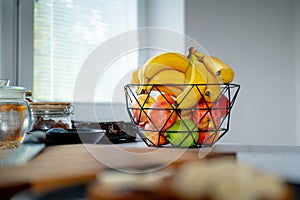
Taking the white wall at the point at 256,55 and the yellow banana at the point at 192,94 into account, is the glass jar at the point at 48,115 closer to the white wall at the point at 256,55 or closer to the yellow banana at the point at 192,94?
the yellow banana at the point at 192,94

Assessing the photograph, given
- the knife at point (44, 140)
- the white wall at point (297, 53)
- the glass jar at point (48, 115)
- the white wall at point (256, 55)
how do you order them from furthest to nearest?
1. the white wall at point (297, 53)
2. the white wall at point (256, 55)
3. the glass jar at point (48, 115)
4. the knife at point (44, 140)

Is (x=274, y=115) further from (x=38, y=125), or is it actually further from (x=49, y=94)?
(x=38, y=125)

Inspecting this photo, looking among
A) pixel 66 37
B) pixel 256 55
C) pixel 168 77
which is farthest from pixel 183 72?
pixel 256 55

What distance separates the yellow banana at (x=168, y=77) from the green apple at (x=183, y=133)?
0.09 m

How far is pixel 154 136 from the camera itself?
639mm

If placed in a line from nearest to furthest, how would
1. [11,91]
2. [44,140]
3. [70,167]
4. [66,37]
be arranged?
[70,167] → [44,140] → [11,91] → [66,37]

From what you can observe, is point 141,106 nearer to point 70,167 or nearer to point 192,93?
point 192,93

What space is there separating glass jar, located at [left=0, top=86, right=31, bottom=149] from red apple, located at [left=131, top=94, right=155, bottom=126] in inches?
10.7

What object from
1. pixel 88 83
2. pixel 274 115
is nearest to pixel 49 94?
pixel 88 83

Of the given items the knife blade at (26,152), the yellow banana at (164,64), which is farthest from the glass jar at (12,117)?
the yellow banana at (164,64)

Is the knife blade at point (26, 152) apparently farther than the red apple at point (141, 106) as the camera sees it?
No

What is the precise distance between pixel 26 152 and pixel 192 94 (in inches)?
11.7

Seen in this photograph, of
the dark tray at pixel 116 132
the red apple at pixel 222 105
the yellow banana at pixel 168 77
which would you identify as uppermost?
the yellow banana at pixel 168 77

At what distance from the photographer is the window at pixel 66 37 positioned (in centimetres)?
146
